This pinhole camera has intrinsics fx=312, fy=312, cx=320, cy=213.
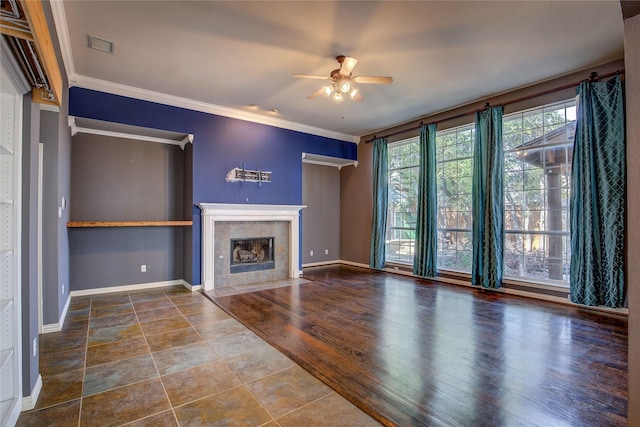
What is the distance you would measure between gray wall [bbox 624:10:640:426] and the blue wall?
204 inches

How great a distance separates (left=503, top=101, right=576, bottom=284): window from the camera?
448 cm

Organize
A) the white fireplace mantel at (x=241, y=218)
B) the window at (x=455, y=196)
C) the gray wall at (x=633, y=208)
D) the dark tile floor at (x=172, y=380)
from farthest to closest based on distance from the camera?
the window at (x=455, y=196)
the white fireplace mantel at (x=241, y=218)
the dark tile floor at (x=172, y=380)
the gray wall at (x=633, y=208)

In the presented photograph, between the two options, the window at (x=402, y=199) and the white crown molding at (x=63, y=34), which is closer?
the white crown molding at (x=63, y=34)

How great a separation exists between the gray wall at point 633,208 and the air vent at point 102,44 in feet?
14.2

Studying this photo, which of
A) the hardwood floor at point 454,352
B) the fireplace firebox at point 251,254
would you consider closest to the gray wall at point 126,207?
the fireplace firebox at point 251,254

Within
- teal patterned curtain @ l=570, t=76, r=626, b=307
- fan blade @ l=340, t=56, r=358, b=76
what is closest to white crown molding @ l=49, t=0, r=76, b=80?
fan blade @ l=340, t=56, r=358, b=76

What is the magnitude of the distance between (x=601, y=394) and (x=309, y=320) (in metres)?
2.62

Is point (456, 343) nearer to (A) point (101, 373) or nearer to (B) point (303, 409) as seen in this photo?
(B) point (303, 409)

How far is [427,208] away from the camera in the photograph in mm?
5867

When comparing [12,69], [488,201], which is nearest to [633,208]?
[12,69]

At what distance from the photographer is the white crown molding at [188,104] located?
4.39 metres

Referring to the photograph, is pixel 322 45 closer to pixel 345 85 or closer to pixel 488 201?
pixel 345 85

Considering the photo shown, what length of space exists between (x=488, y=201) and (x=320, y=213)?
386cm

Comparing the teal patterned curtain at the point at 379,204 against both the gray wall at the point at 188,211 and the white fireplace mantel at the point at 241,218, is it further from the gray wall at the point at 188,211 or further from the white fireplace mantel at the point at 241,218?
the gray wall at the point at 188,211
